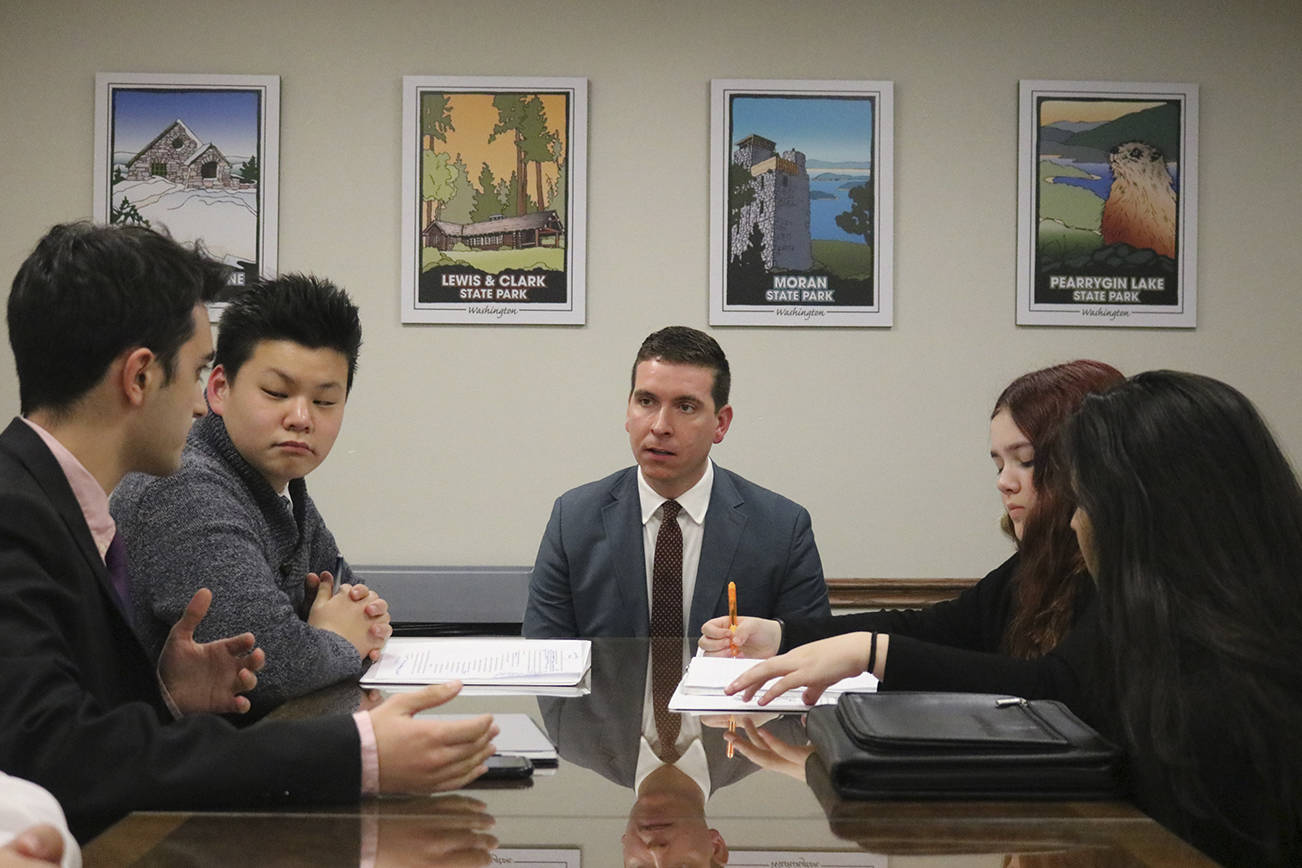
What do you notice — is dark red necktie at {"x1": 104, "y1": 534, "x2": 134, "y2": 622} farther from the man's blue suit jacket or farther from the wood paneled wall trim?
the wood paneled wall trim

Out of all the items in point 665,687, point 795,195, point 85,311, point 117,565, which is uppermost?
point 795,195

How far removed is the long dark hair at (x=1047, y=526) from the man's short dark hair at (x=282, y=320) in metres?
1.34

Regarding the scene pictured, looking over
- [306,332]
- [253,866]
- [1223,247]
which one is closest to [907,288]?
[1223,247]

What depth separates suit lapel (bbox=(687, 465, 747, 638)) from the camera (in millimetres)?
2992

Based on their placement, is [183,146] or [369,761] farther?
[183,146]

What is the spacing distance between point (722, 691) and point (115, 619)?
0.92 meters

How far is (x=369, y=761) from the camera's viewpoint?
4.29ft

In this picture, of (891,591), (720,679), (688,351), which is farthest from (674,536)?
(891,591)

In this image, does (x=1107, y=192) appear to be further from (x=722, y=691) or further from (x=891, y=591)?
(x=722, y=691)

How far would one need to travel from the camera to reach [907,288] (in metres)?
4.14

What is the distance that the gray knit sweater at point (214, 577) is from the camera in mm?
1892

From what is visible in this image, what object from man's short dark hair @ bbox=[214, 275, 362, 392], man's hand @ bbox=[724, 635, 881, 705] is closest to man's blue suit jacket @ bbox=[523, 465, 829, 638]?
man's short dark hair @ bbox=[214, 275, 362, 392]

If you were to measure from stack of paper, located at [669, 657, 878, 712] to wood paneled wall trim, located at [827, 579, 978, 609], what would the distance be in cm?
200

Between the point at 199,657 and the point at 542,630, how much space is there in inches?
53.5
